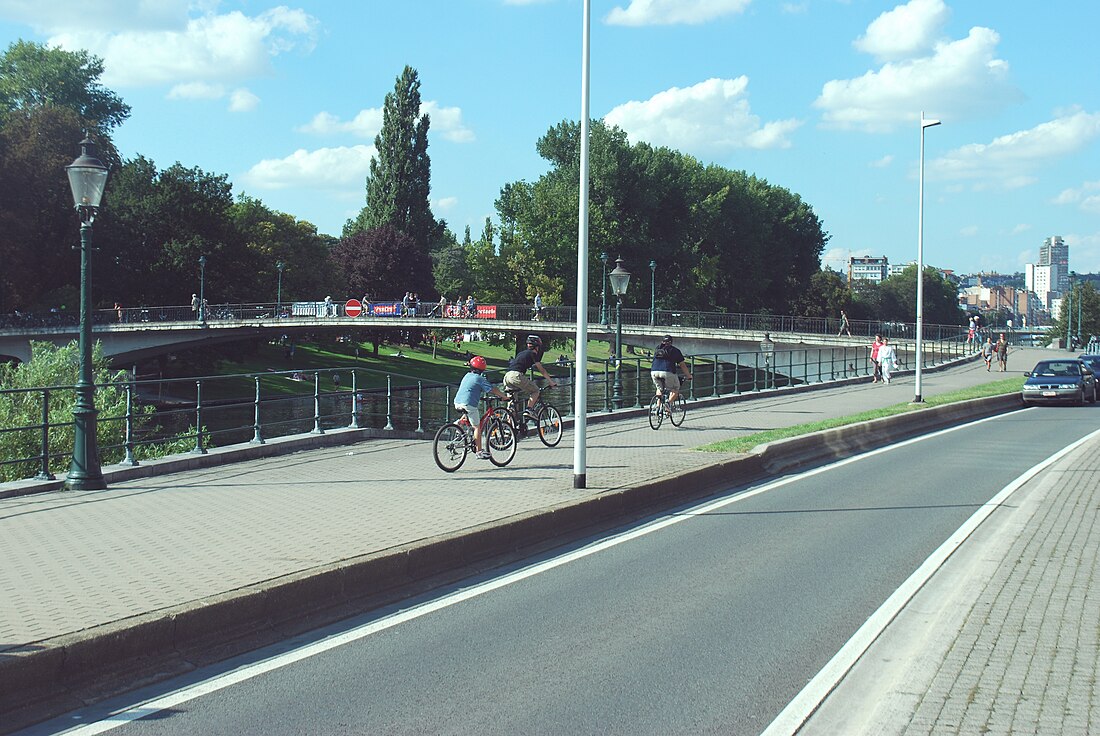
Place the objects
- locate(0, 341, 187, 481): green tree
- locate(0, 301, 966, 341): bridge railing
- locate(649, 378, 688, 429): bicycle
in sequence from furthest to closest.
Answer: locate(0, 301, 966, 341): bridge railing
locate(0, 341, 187, 481): green tree
locate(649, 378, 688, 429): bicycle

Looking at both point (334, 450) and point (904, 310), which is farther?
point (904, 310)

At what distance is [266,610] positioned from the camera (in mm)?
6824

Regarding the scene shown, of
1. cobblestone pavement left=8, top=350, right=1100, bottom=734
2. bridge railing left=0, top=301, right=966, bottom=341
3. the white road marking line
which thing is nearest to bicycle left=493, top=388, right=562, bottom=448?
cobblestone pavement left=8, top=350, right=1100, bottom=734

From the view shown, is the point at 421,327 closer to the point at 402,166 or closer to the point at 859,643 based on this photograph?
the point at 402,166

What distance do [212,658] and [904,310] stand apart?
178 m

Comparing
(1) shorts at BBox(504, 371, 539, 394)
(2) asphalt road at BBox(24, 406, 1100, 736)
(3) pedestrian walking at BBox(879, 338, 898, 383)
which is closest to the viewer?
(2) asphalt road at BBox(24, 406, 1100, 736)

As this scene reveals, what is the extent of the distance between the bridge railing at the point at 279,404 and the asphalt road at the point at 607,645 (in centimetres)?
581

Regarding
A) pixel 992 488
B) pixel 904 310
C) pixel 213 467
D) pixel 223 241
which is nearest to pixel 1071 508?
pixel 992 488

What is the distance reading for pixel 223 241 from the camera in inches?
2958

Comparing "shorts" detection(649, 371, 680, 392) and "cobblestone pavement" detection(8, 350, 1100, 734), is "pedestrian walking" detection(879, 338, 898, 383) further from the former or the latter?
"cobblestone pavement" detection(8, 350, 1100, 734)

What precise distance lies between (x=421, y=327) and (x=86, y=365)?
223ft

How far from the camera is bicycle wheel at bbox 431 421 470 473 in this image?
14.0 m

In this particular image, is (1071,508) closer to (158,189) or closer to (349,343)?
(158,189)

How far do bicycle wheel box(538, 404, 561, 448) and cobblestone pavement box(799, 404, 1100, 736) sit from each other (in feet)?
27.9
